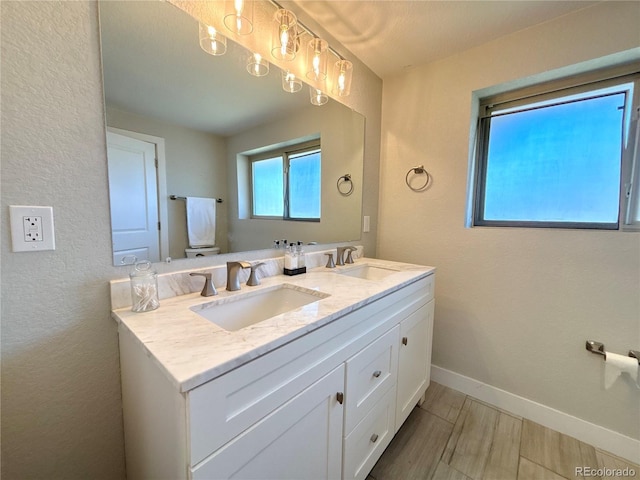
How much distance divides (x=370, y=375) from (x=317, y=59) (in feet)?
5.19

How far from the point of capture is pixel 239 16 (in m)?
1.05

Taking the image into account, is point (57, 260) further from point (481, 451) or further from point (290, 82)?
point (481, 451)

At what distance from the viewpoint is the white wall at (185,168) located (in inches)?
36.6

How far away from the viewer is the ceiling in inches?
49.7

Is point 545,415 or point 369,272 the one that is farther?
point 369,272

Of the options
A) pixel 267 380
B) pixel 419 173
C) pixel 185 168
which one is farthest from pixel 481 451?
pixel 185 168

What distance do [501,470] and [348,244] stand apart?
4.59ft

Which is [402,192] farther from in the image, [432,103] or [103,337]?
[103,337]

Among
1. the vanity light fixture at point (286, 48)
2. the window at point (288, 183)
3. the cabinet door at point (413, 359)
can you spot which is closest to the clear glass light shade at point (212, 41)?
the vanity light fixture at point (286, 48)

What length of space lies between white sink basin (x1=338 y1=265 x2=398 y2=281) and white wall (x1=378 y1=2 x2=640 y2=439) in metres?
0.41

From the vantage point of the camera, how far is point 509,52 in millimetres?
1473

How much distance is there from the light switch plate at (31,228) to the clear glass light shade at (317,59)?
130 cm

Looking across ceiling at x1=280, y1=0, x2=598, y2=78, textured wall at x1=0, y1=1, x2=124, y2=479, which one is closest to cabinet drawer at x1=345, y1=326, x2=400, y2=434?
textured wall at x1=0, y1=1, x2=124, y2=479

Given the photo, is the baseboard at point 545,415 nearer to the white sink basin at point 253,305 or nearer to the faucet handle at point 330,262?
the faucet handle at point 330,262
